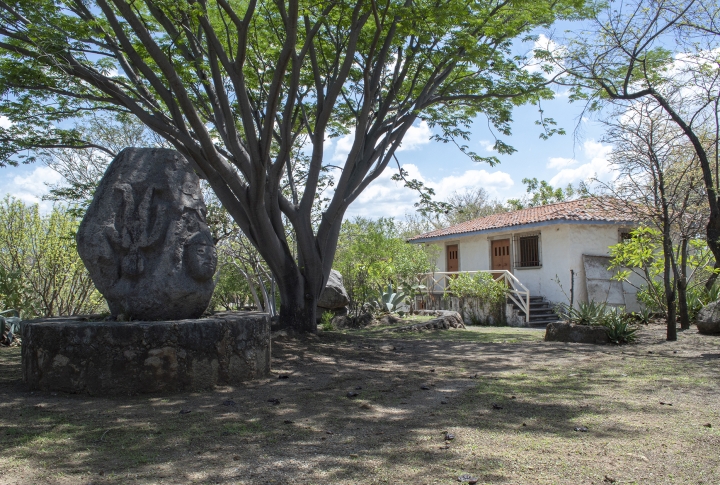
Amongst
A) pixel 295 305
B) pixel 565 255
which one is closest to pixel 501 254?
pixel 565 255

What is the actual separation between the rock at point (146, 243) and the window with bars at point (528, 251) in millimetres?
14465

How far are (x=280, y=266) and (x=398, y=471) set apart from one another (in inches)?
233

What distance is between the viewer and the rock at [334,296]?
1394 centimetres

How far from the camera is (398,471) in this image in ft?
9.49

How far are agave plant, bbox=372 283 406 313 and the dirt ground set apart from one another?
28.3 feet

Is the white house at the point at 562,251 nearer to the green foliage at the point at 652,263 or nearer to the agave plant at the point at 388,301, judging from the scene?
the green foliage at the point at 652,263

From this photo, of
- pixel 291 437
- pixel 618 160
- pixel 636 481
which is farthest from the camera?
pixel 618 160

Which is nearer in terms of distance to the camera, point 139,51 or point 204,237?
point 204,237

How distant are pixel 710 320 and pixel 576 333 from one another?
2.23m

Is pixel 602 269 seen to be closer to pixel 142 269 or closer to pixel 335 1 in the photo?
pixel 335 1

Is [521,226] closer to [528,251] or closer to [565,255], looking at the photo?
[528,251]

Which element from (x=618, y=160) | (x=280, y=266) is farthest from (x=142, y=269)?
(x=618, y=160)

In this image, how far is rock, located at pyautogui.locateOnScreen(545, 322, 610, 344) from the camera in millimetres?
8875

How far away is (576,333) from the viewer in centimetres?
913
